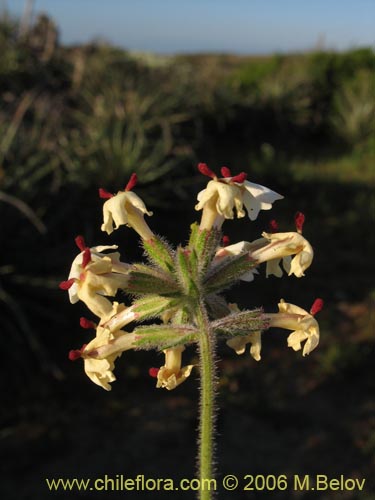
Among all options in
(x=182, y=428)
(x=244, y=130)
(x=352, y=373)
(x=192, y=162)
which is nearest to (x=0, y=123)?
(x=192, y=162)

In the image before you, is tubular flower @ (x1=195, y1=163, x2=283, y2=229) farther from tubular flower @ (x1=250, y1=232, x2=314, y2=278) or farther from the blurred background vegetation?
the blurred background vegetation

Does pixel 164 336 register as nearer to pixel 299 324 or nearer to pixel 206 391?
pixel 206 391

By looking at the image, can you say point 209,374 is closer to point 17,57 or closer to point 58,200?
point 58,200

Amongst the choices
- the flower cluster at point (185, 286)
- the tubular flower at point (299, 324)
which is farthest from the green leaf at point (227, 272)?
the tubular flower at point (299, 324)

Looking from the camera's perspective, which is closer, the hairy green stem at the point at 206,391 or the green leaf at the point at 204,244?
the hairy green stem at the point at 206,391

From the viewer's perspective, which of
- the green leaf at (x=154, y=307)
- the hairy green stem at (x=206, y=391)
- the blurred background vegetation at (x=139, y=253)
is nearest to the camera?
the hairy green stem at (x=206, y=391)

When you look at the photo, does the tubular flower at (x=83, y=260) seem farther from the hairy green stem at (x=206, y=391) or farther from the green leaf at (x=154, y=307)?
the hairy green stem at (x=206, y=391)

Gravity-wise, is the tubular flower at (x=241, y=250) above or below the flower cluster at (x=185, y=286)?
above

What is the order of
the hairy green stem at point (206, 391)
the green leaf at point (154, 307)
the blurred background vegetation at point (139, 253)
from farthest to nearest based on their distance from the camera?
the blurred background vegetation at point (139, 253)
the green leaf at point (154, 307)
the hairy green stem at point (206, 391)
